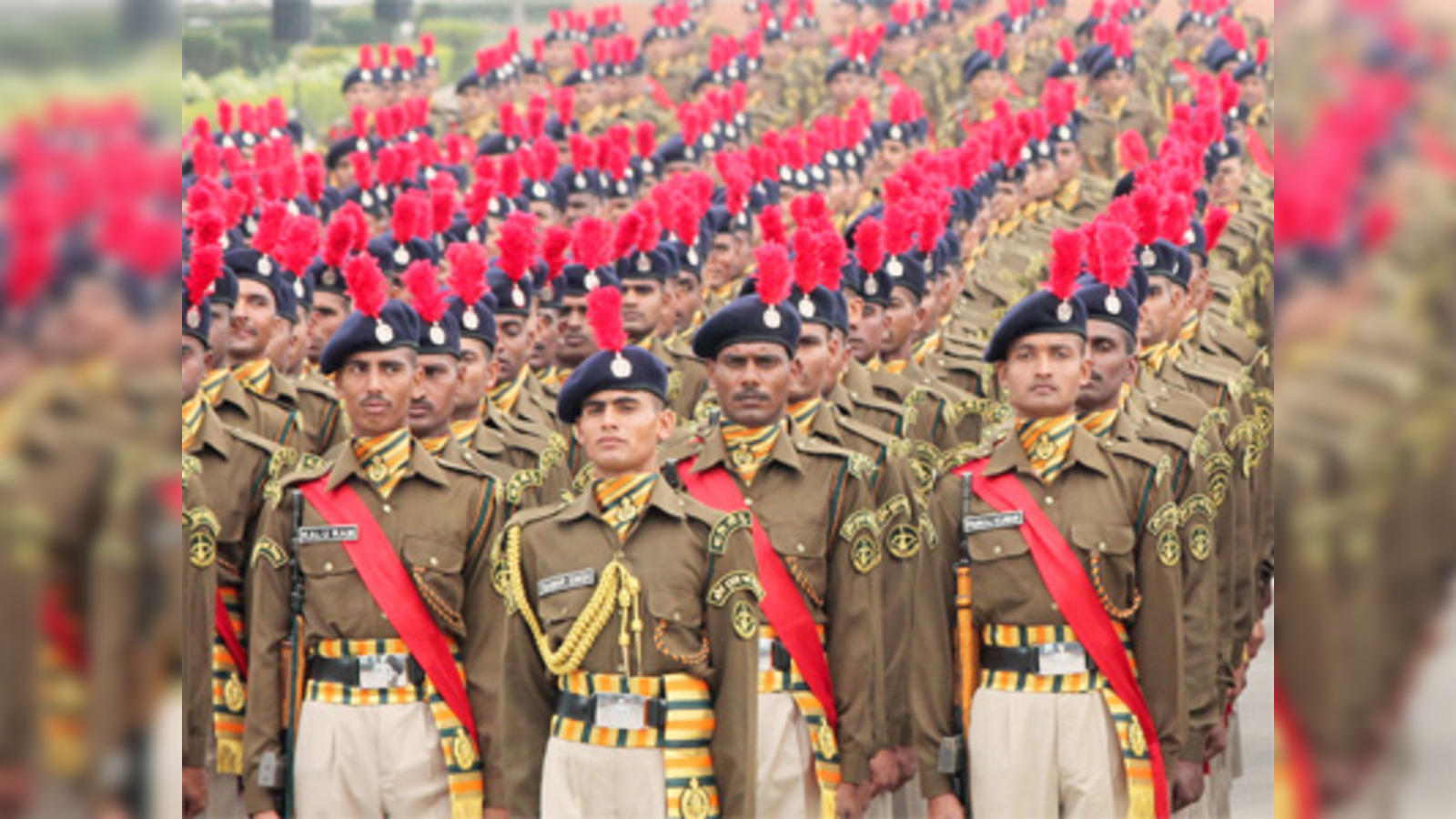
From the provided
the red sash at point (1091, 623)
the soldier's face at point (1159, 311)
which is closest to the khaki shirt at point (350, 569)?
the red sash at point (1091, 623)

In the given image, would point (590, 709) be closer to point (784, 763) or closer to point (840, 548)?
point (784, 763)

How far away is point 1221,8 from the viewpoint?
67.9 ft

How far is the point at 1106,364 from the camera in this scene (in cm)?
657

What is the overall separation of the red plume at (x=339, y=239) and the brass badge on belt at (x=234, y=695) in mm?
2113

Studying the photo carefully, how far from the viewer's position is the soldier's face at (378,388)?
5750mm

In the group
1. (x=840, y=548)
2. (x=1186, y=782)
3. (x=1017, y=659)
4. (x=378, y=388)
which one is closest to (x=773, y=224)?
(x=840, y=548)

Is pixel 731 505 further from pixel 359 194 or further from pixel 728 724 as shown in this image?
pixel 359 194

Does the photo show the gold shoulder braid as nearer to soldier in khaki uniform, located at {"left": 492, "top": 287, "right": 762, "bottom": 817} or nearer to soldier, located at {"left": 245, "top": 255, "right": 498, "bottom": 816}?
soldier in khaki uniform, located at {"left": 492, "top": 287, "right": 762, "bottom": 817}

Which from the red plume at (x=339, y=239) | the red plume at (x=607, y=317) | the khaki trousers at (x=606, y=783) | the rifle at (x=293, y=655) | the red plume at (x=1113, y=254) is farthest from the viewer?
the red plume at (x=339, y=239)

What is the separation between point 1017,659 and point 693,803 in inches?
45.3

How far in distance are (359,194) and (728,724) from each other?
8.23m

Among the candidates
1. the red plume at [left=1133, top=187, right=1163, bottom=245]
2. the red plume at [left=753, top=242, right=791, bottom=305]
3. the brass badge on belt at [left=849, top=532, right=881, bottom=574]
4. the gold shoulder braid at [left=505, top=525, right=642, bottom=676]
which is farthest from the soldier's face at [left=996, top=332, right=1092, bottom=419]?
the red plume at [left=1133, top=187, right=1163, bottom=245]

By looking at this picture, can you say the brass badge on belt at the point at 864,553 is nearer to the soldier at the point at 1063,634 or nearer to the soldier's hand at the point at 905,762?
the soldier at the point at 1063,634

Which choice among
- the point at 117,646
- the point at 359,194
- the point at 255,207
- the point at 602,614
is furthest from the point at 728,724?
the point at 359,194
